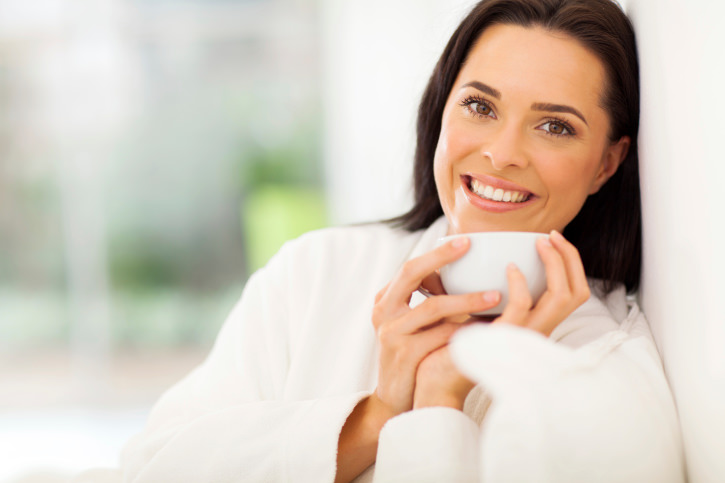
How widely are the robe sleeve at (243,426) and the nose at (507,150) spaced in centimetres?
53

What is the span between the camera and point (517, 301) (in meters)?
0.83

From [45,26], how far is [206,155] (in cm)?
144

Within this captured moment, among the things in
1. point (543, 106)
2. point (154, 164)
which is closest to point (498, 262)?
point (543, 106)

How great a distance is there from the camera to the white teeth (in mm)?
1271

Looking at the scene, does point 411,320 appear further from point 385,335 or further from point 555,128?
point 555,128

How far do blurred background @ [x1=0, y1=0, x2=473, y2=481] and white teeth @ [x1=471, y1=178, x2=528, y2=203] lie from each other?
278 cm

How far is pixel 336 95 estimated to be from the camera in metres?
5.04

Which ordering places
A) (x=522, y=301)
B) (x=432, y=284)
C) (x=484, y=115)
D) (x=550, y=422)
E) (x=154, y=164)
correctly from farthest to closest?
(x=154, y=164) < (x=484, y=115) < (x=432, y=284) < (x=522, y=301) < (x=550, y=422)

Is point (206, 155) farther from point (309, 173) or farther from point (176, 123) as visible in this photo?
point (309, 173)

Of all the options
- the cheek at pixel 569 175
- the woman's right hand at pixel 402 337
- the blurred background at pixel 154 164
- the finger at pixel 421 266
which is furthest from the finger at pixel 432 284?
the blurred background at pixel 154 164

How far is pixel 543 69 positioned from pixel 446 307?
1.98ft

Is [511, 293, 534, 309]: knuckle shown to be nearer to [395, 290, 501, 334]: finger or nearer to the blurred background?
[395, 290, 501, 334]: finger

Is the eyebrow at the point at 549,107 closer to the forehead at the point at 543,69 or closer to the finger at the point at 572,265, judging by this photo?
the forehead at the point at 543,69

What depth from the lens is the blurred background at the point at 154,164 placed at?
4.51m
